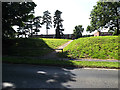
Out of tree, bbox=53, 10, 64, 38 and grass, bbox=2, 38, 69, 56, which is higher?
tree, bbox=53, 10, 64, 38

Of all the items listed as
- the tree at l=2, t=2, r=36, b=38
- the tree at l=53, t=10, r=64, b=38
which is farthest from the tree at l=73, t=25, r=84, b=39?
the tree at l=2, t=2, r=36, b=38

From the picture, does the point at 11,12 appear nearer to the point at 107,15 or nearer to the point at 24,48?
the point at 24,48

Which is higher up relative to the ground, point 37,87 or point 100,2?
point 100,2

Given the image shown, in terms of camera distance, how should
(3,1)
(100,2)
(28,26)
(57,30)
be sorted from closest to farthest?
(3,1), (100,2), (28,26), (57,30)

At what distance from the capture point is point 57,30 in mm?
42438

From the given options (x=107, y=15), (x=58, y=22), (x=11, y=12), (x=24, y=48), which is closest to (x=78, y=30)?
(x=58, y=22)

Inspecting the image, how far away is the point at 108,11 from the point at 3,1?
22228mm

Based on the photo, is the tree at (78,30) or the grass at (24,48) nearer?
the grass at (24,48)

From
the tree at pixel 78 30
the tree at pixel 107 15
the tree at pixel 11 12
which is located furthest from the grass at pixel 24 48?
the tree at pixel 78 30

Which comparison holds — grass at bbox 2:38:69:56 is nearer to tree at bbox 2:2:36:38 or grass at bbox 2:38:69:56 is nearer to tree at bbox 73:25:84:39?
tree at bbox 2:2:36:38

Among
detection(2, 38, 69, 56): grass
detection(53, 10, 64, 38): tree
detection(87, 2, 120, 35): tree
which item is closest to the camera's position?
detection(2, 38, 69, 56): grass

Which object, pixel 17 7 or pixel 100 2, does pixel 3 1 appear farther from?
pixel 100 2

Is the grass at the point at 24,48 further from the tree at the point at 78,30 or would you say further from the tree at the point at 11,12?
the tree at the point at 78,30

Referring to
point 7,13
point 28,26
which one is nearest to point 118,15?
point 7,13
